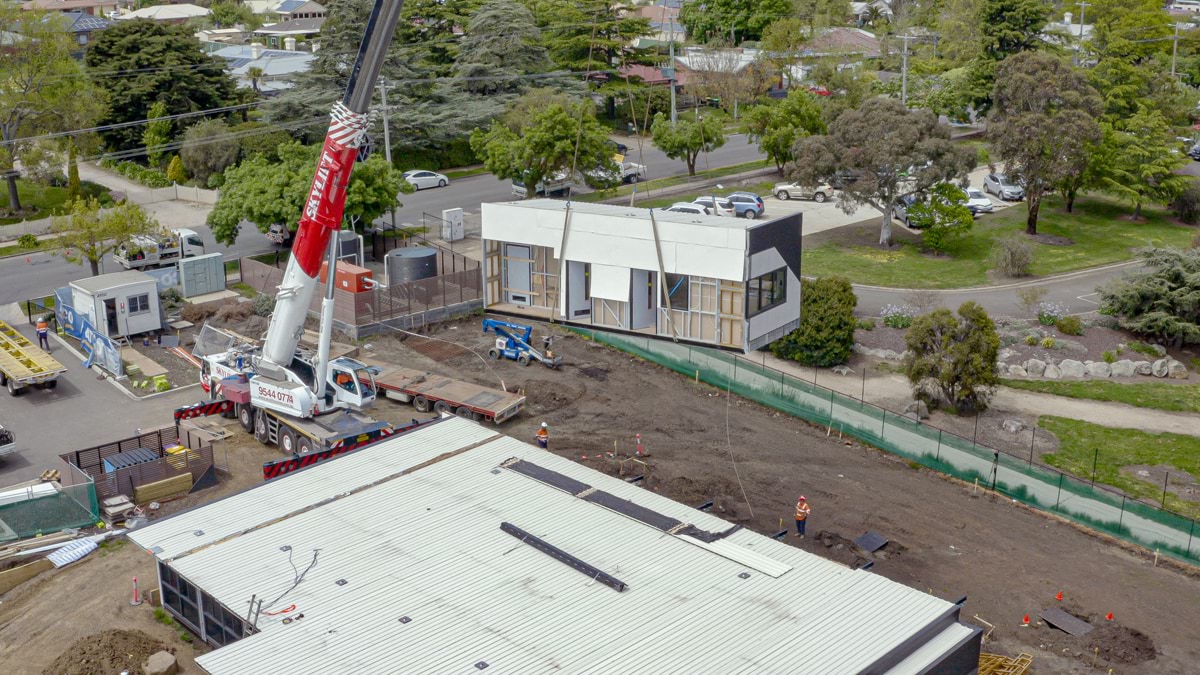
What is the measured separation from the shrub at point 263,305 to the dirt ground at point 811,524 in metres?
6.26

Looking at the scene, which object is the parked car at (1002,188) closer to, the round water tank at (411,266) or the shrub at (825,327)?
the shrub at (825,327)

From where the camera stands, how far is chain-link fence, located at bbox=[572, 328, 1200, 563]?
31.9 meters

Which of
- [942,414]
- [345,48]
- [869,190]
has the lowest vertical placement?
[942,414]

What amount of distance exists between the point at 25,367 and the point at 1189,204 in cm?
6187

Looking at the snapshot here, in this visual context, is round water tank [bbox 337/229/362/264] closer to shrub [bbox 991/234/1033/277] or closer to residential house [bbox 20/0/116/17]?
shrub [bbox 991/234/1033/277]

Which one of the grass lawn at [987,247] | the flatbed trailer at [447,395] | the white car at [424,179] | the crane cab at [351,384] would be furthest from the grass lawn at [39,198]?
the grass lawn at [987,247]

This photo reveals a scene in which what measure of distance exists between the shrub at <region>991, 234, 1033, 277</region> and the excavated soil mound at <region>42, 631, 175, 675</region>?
4452 cm

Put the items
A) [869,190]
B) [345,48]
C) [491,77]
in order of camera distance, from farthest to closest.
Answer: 1. [491,77]
2. [345,48]
3. [869,190]

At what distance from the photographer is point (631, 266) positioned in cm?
3181

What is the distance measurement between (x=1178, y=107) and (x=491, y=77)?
4640cm

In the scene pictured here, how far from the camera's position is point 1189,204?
222 feet

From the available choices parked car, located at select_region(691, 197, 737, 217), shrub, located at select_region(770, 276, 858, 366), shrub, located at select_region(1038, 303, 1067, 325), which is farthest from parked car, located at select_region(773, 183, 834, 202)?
shrub, located at select_region(770, 276, 858, 366)

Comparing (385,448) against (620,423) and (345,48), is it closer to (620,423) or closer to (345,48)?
(620,423)

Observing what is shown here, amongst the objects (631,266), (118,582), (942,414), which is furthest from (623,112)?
(118,582)
